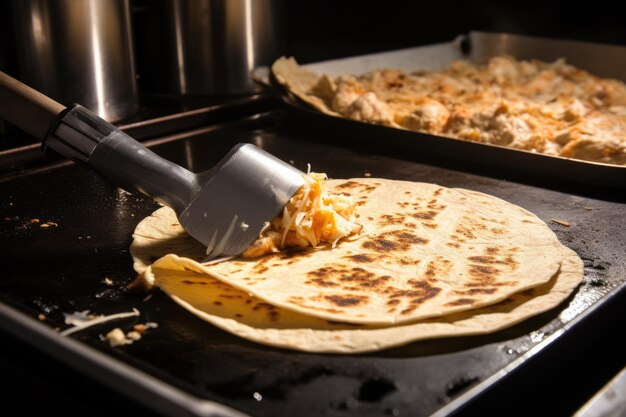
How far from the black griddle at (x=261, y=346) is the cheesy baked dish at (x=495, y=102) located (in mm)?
275

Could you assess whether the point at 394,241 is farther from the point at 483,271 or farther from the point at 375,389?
the point at 375,389

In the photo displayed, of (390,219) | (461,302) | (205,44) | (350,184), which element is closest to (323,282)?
(461,302)

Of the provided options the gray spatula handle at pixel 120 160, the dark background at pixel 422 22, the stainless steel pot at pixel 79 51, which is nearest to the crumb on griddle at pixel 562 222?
the gray spatula handle at pixel 120 160

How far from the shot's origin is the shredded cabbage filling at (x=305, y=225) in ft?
5.27

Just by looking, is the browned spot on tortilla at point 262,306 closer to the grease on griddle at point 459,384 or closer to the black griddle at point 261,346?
the black griddle at point 261,346

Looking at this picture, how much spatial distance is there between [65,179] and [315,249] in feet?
2.89

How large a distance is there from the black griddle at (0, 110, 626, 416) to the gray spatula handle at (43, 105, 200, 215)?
167 millimetres

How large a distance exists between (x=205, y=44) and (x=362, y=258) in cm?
167

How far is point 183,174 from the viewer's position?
1.64 m

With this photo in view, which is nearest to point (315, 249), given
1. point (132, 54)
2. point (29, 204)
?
point (29, 204)

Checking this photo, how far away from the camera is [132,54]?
2.68 meters

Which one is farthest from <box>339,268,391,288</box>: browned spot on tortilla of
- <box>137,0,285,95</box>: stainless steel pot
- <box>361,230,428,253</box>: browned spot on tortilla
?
<box>137,0,285,95</box>: stainless steel pot

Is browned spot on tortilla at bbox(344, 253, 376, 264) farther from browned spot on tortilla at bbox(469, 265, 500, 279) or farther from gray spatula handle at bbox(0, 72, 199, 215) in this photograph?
gray spatula handle at bbox(0, 72, 199, 215)

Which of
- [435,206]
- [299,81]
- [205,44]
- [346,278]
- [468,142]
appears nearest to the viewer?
[346,278]
